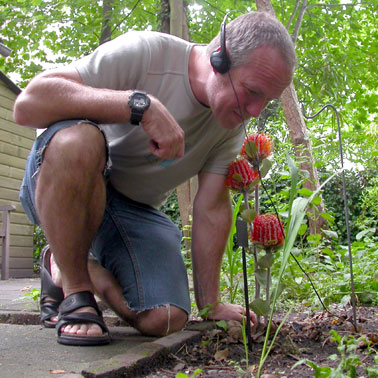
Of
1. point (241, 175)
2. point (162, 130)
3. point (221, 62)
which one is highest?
point (221, 62)

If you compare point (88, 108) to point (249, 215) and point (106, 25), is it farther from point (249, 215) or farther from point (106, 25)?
point (106, 25)

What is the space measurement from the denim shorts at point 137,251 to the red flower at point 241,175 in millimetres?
545

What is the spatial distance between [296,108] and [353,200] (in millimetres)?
3954

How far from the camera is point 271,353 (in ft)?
5.50

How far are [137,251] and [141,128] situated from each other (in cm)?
55

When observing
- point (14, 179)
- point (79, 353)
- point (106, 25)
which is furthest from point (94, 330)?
point (14, 179)

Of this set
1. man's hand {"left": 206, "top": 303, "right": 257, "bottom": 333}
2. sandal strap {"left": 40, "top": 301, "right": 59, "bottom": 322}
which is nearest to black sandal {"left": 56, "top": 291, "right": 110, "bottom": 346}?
sandal strap {"left": 40, "top": 301, "right": 59, "bottom": 322}

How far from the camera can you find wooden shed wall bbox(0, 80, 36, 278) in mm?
8219

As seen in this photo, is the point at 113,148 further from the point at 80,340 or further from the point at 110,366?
the point at 110,366

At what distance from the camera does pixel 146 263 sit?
2.17m

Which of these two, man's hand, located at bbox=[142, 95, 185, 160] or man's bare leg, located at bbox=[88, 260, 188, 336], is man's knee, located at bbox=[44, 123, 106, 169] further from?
man's bare leg, located at bbox=[88, 260, 188, 336]

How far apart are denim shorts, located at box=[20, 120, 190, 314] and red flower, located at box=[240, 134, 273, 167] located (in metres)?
0.60

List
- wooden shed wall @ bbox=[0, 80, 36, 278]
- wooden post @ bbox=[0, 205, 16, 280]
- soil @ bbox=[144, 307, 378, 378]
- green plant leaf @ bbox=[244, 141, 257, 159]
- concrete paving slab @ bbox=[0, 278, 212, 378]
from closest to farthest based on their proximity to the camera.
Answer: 1. concrete paving slab @ bbox=[0, 278, 212, 378]
2. soil @ bbox=[144, 307, 378, 378]
3. green plant leaf @ bbox=[244, 141, 257, 159]
4. wooden post @ bbox=[0, 205, 16, 280]
5. wooden shed wall @ bbox=[0, 80, 36, 278]

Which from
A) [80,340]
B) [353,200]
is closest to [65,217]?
[80,340]
